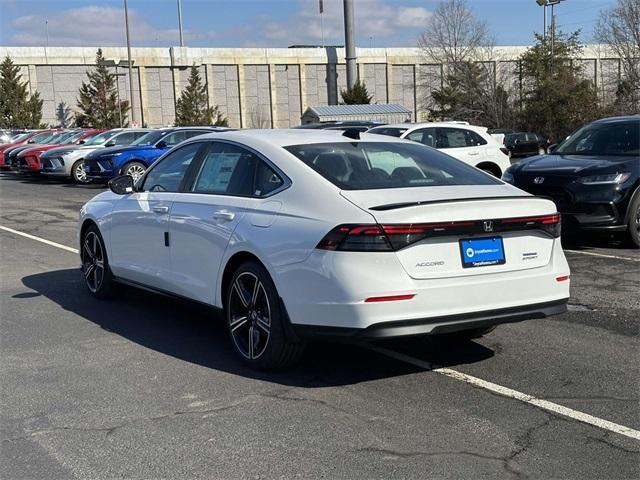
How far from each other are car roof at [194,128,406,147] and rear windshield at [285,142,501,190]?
0.10m

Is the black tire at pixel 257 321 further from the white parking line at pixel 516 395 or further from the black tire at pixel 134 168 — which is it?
the black tire at pixel 134 168

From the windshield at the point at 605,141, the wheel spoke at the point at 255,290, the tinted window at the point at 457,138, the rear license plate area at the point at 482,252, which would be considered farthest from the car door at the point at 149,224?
the tinted window at the point at 457,138

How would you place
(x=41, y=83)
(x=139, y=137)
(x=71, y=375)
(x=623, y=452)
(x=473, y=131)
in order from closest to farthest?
(x=623, y=452), (x=71, y=375), (x=473, y=131), (x=139, y=137), (x=41, y=83)

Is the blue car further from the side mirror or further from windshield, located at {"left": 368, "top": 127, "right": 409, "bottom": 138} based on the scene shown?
the side mirror

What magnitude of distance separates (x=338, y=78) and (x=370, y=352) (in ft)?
221

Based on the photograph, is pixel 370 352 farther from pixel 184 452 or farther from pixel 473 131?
pixel 473 131

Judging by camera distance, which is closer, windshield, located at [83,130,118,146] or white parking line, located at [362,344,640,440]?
white parking line, located at [362,344,640,440]

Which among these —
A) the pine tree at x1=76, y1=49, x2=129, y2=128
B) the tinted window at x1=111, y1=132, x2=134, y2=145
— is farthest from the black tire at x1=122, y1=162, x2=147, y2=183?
the pine tree at x1=76, y1=49, x2=129, y2=128

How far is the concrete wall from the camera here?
208 feet

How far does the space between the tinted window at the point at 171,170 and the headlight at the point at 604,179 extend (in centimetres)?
537

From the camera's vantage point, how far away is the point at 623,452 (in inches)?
150

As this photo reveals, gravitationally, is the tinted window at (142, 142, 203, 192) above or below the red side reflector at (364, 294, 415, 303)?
above

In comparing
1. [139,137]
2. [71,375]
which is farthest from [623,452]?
[139,137]

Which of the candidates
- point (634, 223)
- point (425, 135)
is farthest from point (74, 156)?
point (634, 223)
